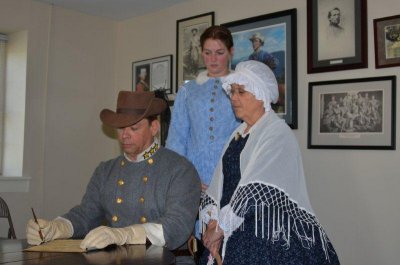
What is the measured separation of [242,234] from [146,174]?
46 cm

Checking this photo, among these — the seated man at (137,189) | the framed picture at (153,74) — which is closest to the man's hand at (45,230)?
the seated man at (137,189)

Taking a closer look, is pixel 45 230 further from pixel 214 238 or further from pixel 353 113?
pixel 353 113

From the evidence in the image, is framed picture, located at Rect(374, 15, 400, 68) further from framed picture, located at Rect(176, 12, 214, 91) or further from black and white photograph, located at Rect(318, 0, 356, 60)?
framed picture, located at Rect(176, 12, 214, 91)

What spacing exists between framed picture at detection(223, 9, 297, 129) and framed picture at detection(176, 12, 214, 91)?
0.46m

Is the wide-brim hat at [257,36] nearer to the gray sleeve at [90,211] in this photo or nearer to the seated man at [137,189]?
the seated man at [137,189]

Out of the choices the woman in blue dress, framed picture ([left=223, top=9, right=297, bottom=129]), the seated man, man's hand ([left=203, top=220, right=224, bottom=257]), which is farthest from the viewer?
framed picture ([left=223, top=9, right=297, bottom=129])

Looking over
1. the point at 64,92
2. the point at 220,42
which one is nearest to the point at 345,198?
the point at 220,42

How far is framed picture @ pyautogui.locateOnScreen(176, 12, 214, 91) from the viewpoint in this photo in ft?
14.2

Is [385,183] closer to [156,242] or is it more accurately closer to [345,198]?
[345,198]

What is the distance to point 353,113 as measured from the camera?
3244 millimetres

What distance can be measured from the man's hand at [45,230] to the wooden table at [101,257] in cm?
11

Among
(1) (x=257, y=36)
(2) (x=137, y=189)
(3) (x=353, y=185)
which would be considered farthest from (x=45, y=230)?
(1) (x=257, y=36)

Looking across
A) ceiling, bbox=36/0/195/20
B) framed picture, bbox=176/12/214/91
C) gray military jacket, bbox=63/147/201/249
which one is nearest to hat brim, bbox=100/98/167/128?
gray military jacket, bbox=63/147/201/249

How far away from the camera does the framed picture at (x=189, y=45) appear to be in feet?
14.2
